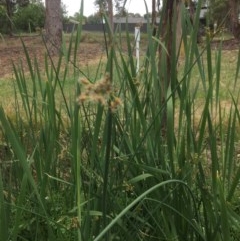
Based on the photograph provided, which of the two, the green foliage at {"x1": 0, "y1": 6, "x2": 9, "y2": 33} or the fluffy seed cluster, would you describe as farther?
the green foliage at {"x1": 0, "y1": 6, "x2": 9, "y2": 33}

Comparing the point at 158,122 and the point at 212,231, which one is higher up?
the point at 158,122

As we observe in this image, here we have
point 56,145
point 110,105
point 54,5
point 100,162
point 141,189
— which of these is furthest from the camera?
point 54,5

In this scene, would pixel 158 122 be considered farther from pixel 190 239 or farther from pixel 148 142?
pixel 190 239

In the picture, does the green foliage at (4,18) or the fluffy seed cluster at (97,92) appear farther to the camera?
the green foliage at (4,18)

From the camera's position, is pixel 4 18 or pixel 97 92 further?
pixel 4 18

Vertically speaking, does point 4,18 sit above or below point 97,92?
below

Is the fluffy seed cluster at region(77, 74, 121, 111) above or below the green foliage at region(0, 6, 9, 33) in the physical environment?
above

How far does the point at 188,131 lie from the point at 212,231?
0.21 metres

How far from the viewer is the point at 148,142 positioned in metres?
1.07

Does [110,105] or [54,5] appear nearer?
[110,105]

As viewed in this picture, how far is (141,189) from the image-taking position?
43.5 inches

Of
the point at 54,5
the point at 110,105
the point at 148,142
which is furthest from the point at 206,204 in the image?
the point at 54,5

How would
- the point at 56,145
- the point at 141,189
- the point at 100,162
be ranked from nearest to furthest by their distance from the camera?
the point at 100,162 < the point at 141,189 < the point at 56,145

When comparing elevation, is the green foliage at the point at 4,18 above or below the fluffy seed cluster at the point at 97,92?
below
